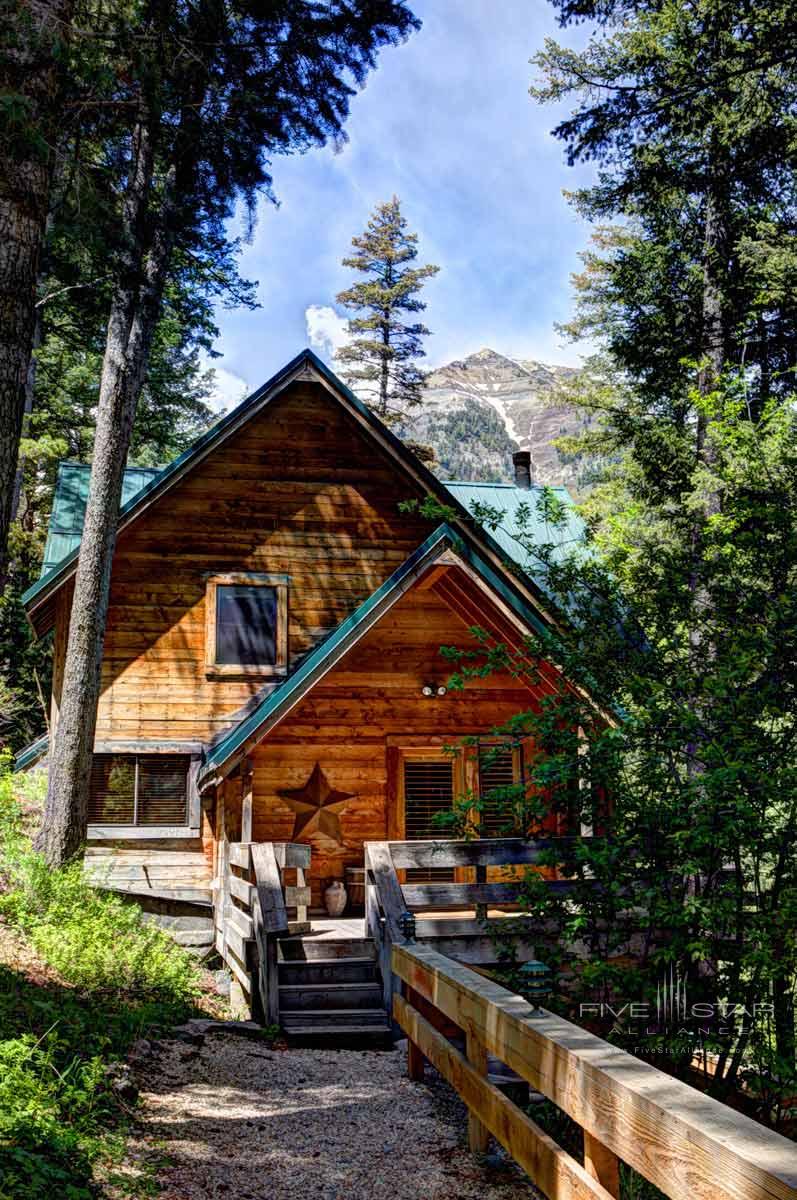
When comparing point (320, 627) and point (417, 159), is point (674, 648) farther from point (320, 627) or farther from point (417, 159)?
point (417, 159)

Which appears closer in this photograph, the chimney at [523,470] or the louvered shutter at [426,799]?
the louvered shutter at [426,799]

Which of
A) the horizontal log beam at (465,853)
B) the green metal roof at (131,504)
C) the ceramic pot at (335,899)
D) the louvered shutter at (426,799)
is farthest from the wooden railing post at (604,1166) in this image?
the green metal roof at (131,504)

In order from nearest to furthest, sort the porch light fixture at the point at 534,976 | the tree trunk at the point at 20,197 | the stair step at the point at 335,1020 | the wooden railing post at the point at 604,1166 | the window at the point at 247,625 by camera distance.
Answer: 1. the wooden railing post at the point at 604,1166
2. the porch light fixture at the point at 534,976
3. the tree trunk at the point at 20,197
4. the stair step at the point at 335,1020
5. the window at the point at 247,625

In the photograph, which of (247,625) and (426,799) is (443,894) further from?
(247,625)

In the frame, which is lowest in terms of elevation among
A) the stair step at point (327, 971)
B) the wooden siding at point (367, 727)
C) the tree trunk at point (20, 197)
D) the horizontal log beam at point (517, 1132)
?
the stair step at point (327, 971)

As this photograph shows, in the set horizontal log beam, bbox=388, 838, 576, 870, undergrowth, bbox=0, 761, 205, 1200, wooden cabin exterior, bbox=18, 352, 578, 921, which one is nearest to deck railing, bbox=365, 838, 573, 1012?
horizontal log beam, bbox=388, 838, 576, 870

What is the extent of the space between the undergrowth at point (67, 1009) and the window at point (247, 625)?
336 centimetres

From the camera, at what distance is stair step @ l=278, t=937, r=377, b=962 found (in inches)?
366

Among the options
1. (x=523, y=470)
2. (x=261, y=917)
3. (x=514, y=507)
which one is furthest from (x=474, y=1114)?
(x=523, y=470)

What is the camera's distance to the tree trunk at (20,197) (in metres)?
5.29

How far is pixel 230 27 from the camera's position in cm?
788

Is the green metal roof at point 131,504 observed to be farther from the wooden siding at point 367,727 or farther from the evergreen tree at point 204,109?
the evergreen tree at point 204,109

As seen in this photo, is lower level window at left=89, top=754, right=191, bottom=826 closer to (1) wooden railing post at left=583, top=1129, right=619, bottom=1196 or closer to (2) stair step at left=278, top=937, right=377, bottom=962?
(2) stair step at left=278, top=937, right=377, bottom=962

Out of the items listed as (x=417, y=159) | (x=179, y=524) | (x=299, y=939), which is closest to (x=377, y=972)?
(x=299, y=939)
